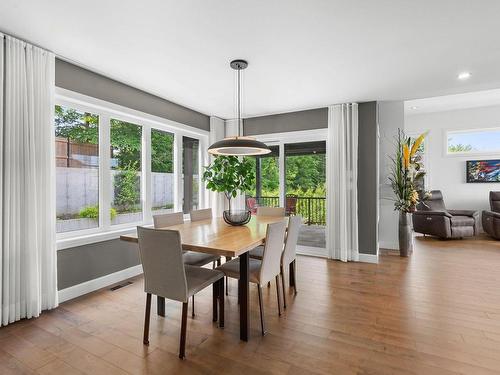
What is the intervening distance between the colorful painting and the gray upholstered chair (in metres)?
0.50

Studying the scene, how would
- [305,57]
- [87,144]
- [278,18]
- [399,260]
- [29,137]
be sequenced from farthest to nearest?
[399,260] → [87,144] → [305,57] → [29,137] → [278,18]

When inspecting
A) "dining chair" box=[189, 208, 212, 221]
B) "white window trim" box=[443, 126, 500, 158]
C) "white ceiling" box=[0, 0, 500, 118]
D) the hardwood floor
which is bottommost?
the hardwood floor

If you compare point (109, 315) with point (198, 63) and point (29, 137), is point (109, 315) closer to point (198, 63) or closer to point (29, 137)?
point (29, 137)

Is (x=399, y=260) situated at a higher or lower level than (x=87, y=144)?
lower

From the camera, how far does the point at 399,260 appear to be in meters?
4.38

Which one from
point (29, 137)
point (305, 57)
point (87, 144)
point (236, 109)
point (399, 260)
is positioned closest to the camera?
point (29, 137)

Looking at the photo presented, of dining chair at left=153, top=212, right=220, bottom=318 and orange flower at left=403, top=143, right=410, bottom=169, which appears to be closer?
dining chair at left=153, top=212, right=220, bottom=318

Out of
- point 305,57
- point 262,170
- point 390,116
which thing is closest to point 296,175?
point 262,170

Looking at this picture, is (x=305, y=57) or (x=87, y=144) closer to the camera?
(x=305, y=57)

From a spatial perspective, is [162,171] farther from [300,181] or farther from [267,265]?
[267,265]

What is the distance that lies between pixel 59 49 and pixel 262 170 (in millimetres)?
3549

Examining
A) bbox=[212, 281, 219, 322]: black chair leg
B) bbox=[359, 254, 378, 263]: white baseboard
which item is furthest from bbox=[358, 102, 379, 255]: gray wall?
bbox=[212, 281, 219, 322]: black chair leg

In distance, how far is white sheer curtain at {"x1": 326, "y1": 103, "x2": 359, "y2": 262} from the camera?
4.36 m

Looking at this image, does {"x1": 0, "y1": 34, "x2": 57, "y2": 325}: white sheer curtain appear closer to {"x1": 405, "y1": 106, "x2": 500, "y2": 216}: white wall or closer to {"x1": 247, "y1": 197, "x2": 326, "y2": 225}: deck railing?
{"x1": 247, "y1": 197, "x2": 326, "y2": 225}: deck railing
